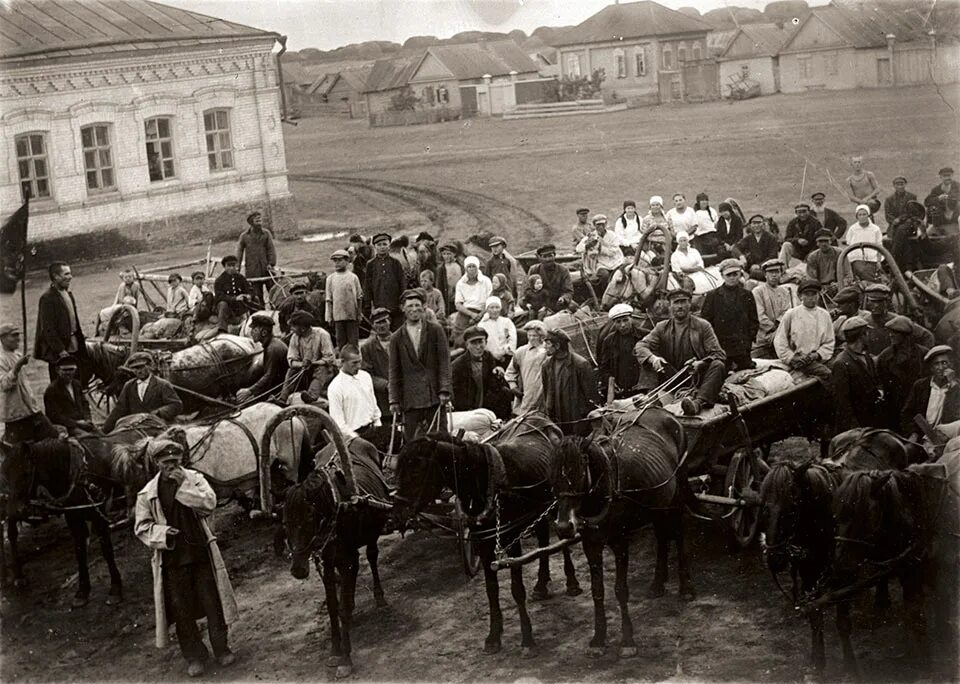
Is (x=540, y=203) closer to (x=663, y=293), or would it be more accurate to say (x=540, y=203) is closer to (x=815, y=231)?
(x=815, y=231)

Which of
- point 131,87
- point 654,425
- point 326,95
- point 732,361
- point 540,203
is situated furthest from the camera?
point 326,95

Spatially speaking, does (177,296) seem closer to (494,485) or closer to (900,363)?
(494,485)

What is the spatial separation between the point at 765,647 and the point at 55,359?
8478 mm

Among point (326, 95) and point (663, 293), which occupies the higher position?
point (326, 95)

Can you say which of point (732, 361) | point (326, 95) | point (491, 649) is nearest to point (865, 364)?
point (732, 361)

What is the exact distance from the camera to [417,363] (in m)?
10.7

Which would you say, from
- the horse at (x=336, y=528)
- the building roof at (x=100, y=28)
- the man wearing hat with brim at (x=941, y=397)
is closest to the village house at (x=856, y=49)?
the building roof at (x=100, y=28)

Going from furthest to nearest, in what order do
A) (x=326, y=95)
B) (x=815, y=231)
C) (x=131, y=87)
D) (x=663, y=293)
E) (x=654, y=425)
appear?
1. (x=326, y=95)
2. (x=131, y=87)
3. (x=815, y=231)
4. (x=663, y=293)
5. (x=654, y=425)

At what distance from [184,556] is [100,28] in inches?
771

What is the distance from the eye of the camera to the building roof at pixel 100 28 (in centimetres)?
2405

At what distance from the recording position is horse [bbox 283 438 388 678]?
8.23 metres

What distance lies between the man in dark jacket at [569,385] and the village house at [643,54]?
37.4m

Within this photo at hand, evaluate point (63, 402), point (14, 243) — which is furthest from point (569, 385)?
point (14, 243)

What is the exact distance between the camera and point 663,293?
41.1 ft
